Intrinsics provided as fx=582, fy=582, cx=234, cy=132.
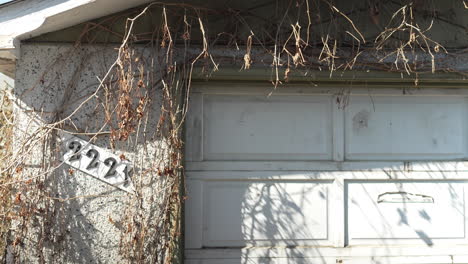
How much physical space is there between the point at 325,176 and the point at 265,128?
624 millimetres

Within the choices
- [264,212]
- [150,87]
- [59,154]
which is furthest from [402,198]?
[59,154]

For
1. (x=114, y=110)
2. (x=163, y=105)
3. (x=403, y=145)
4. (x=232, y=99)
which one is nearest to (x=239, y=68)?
(x=232, y=99)

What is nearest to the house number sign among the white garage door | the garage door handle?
the white garage door

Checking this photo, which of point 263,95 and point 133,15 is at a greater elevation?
point 133,15

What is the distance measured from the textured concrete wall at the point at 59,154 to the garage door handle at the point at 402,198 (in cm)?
186

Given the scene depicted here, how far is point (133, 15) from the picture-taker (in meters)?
4.48

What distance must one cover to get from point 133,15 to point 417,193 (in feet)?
8.87

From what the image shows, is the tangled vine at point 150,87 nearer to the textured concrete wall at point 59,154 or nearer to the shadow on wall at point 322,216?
the textured concrete wall at point 59,154

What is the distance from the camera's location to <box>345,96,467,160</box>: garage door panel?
15.7ft

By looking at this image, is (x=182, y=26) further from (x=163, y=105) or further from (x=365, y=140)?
(x=365, y=140)

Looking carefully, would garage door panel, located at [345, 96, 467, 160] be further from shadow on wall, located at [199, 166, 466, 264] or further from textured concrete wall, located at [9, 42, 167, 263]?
textured concrete wall, located at [9, 42, 167, 263]

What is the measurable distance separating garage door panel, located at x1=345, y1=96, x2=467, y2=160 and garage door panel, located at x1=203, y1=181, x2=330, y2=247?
0.51m

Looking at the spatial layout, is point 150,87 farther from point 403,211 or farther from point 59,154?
point 403,211

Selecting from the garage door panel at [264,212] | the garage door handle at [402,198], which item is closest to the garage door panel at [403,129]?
the garage door handle at [402,198]
